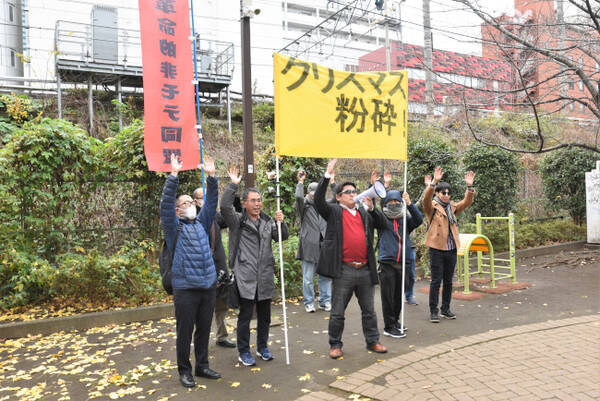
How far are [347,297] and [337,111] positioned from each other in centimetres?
217

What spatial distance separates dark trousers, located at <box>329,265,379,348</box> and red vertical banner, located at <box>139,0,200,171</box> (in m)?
2.66

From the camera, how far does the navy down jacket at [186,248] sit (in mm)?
4184

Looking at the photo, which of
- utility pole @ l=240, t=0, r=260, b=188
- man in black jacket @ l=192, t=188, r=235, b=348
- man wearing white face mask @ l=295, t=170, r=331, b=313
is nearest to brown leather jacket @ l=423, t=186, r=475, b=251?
man wearing white face mask @ l=295, t=170, r=331, b=313

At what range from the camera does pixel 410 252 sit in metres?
6.94

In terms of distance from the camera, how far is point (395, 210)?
5902 mm

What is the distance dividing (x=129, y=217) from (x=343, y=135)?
4.56 meters

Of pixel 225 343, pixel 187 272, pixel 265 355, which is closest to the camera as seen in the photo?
pixel 187 272

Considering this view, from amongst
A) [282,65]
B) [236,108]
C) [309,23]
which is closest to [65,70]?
[236,108]

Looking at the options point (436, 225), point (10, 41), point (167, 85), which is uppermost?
point (10, 41)

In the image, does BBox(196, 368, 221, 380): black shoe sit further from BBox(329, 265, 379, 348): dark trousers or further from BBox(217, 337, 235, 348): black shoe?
BBox(329, 265, 379, 348): dark trousers

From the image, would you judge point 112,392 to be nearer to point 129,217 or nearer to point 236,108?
point 129,217

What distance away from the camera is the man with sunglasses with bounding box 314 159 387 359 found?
16.3ft

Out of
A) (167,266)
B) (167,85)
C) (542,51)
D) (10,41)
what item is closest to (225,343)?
(167,266)

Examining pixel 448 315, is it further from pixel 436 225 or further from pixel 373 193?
pixel 373 193
